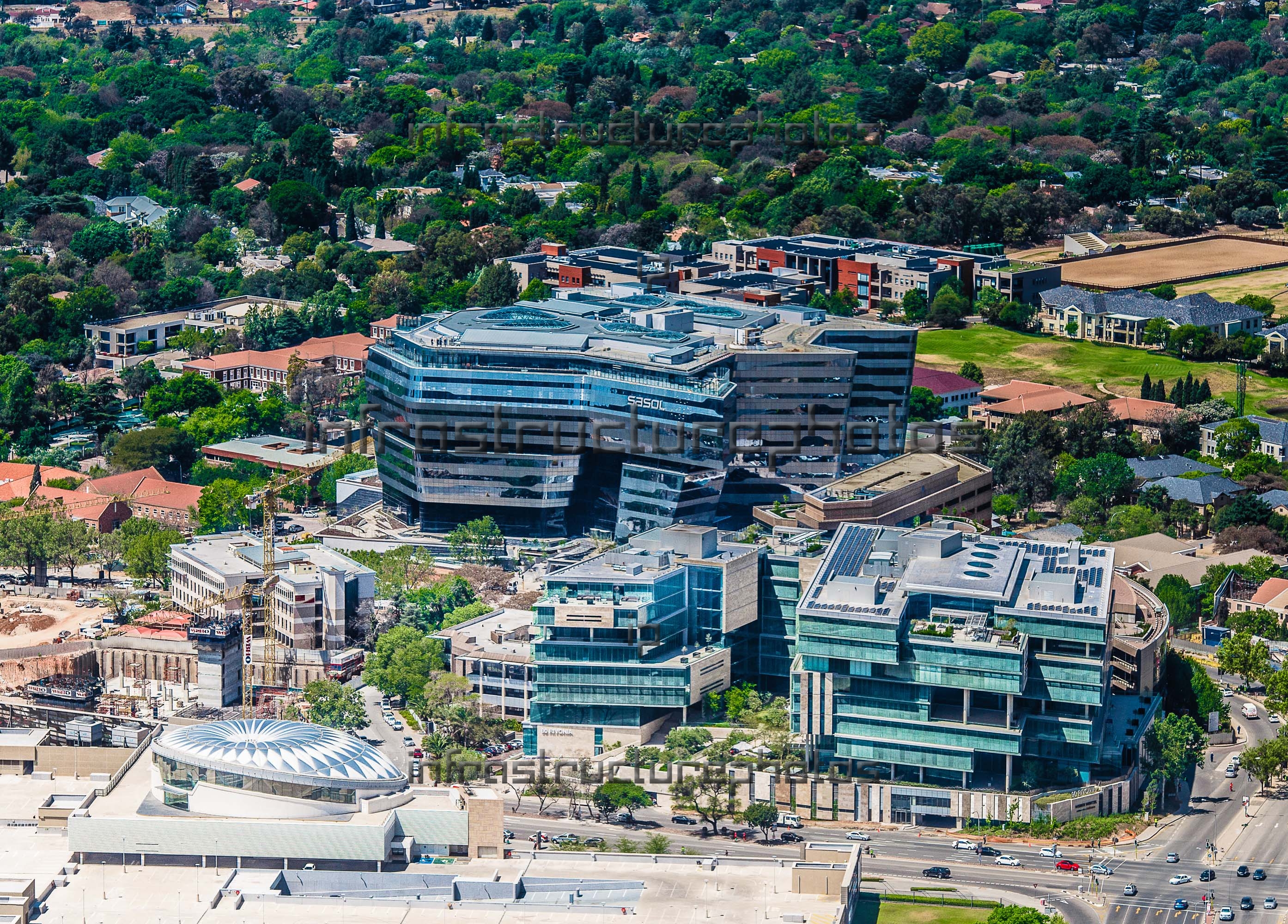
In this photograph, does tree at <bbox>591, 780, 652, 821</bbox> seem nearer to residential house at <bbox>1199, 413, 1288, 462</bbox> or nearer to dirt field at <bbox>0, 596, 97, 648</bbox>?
dirt field at <bbox>0, 596, 97, 648</bbox>

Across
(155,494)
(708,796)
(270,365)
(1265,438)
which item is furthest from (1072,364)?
(708,796)

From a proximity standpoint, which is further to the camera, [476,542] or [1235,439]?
[1235,439]

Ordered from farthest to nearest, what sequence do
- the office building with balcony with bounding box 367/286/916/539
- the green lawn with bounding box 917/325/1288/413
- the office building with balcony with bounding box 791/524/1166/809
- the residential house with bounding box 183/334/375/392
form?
the green lawn with bounding box 917/325/1288/413 → the residential house with bounding box 183/334/375/392 → the office building with balcony with bounding box 367/286/916/539 → the office building with balcony with bounding box 791/524/1166/809

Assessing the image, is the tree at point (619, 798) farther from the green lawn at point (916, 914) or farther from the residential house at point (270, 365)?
the residential house at point (270, 365)

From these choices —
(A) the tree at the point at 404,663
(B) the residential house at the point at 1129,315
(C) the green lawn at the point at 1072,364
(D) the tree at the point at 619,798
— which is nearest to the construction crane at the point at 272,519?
(A) the tree at the point at 404,663


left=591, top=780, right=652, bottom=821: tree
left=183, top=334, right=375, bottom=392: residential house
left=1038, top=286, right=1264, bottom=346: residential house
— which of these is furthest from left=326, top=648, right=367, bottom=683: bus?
left=1038, top=286, right=1264, bottom=346: residential house

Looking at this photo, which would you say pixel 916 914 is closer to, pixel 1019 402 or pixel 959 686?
pixel 959 686

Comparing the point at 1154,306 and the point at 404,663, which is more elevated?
the point at 1154,306
